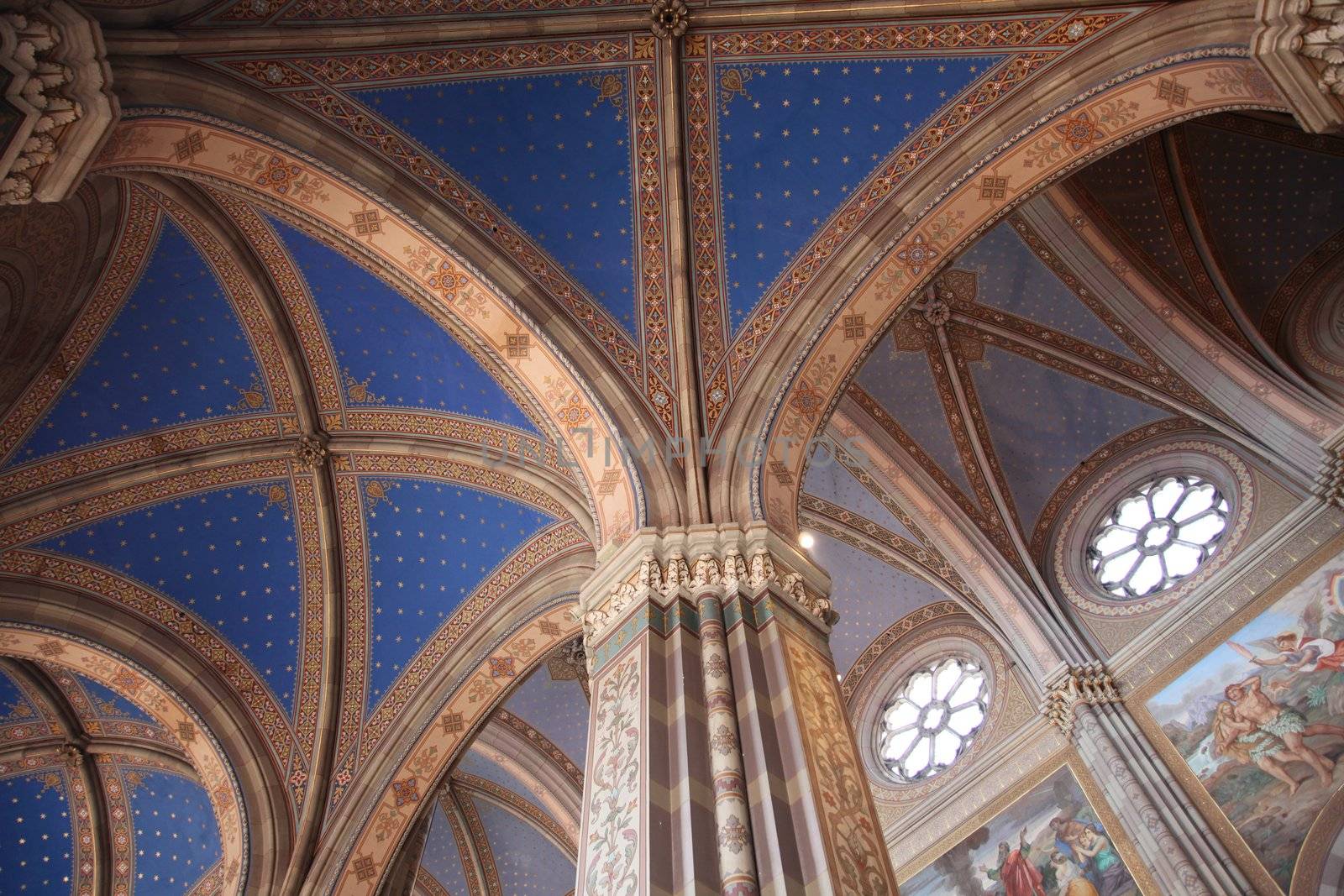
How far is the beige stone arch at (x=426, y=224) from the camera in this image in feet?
23.0

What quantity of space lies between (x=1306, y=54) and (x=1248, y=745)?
5.15 meters

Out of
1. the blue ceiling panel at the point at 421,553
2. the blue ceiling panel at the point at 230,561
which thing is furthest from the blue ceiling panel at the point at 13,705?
the blue ceiling panel at the point at 421,553

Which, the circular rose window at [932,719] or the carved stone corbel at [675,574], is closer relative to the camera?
the carved stone corbel at [675,574]

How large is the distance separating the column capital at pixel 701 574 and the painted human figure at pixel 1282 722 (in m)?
3.91

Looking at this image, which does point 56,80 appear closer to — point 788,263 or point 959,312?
point 788,263

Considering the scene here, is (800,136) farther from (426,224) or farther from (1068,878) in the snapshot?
(1068,878)

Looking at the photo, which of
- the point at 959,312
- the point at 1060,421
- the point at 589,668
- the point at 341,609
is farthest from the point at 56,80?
the point at 1060,421

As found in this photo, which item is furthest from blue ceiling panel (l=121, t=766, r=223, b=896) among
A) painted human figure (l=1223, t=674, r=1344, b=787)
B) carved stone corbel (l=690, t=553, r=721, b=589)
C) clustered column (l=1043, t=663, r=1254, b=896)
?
painted human figure (l=1223, t=674, r=1344, b=787)

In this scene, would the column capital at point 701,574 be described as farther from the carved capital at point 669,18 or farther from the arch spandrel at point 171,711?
the arch spandrel at point 171,711

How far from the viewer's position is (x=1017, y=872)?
942cm

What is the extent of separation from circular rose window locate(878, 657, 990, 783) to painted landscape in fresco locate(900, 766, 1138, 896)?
122 cm

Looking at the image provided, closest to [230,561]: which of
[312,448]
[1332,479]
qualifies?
[312,448]

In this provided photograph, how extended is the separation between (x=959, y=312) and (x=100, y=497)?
855 cm

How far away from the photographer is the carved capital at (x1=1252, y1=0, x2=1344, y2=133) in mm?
5832
